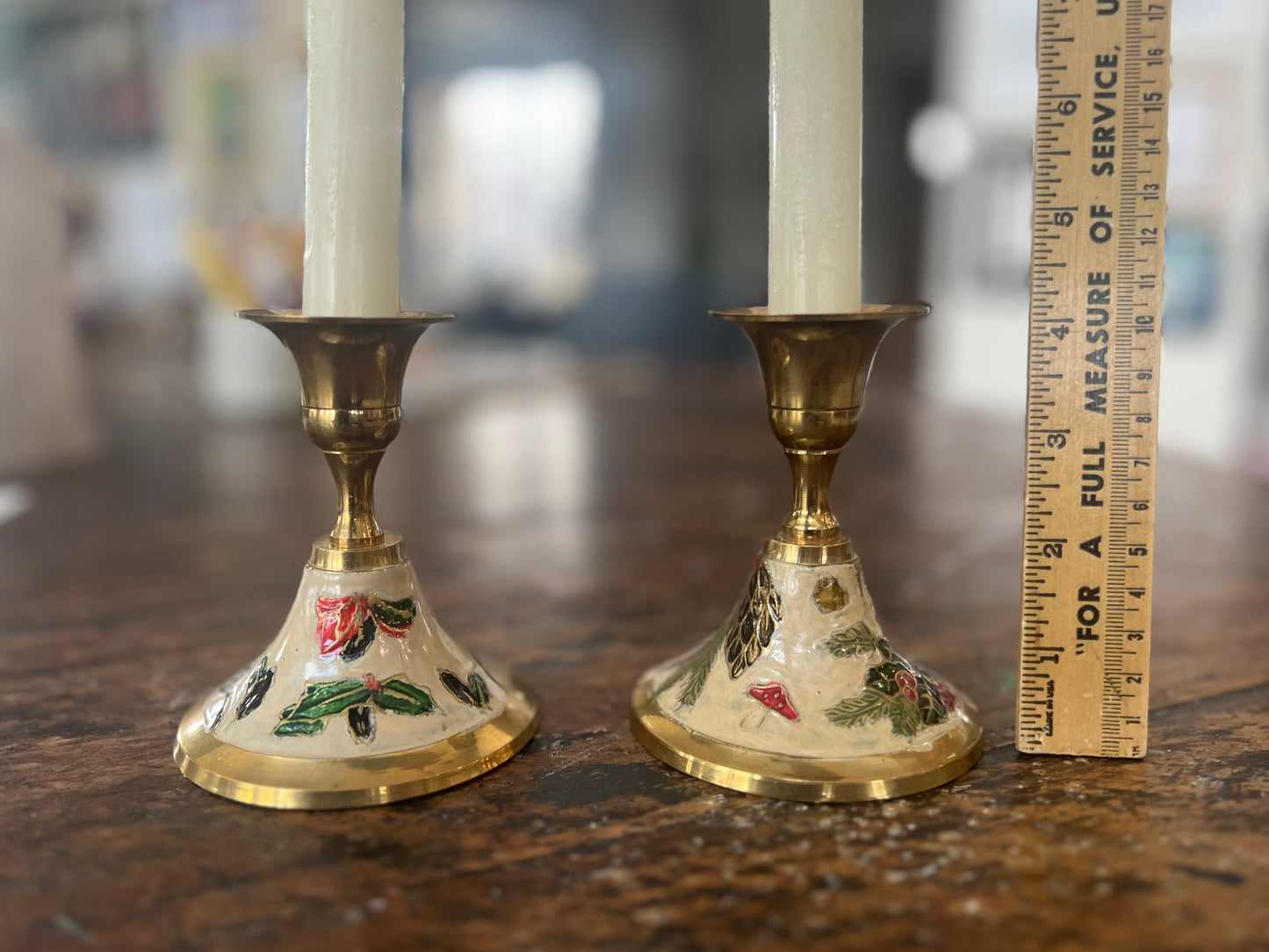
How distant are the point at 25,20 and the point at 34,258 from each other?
3869 mm

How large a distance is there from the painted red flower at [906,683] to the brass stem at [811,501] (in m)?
0.06

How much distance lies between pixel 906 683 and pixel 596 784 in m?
0.13

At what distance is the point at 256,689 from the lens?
1.43 ft

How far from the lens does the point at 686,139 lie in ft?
11.8

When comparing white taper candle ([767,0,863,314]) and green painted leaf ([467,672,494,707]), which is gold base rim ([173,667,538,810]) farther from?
white taper candle ([767,0,863,314])

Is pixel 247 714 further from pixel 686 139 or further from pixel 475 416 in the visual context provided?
pixel 686 139

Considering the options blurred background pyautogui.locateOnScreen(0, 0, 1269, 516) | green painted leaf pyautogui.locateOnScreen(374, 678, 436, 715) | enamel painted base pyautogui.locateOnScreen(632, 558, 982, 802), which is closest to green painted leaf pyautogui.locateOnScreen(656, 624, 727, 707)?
enamel painted base pyautogui.locateOnScreen(632, 558, 982, 802)

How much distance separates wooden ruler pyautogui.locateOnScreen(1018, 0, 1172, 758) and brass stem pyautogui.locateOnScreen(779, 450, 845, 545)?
3.3 inches

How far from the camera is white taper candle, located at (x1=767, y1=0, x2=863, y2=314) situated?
0.40 m

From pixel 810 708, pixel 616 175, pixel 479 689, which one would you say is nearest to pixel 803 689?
pixel 810 708

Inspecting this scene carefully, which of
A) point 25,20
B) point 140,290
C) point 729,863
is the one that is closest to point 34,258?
point 729,863

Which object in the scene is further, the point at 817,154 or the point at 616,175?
the point at 616,175

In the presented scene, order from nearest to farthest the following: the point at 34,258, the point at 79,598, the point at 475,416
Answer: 1. the point at 79,598
2. the point at 34,258
3. the point at 475,416

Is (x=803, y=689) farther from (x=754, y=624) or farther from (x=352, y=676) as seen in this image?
(x=352, y=676)
